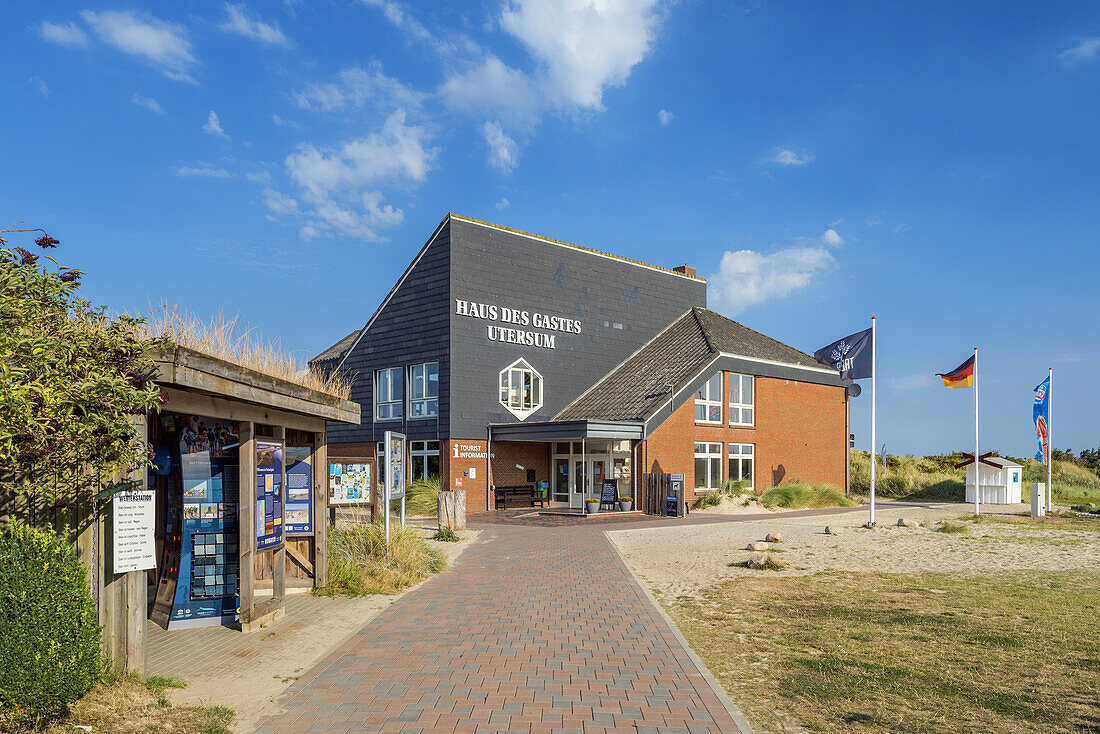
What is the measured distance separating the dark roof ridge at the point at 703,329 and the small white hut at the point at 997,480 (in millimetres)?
12148

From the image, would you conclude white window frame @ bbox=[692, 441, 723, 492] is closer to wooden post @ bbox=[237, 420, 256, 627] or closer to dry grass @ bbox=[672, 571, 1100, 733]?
dry grass @ bbox=[672, 571, 1100, 733]

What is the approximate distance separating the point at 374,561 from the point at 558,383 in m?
19.8

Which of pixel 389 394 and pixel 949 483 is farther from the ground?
pixel 389 394

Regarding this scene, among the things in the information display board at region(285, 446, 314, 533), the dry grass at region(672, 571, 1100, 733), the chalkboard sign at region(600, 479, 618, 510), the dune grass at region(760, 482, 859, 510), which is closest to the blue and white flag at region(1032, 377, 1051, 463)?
the dune grass at region(760, 482, 859, 510)

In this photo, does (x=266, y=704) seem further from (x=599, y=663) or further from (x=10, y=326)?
(x=10, y=326)

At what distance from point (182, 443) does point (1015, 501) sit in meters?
34.4

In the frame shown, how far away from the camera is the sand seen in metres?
13.6

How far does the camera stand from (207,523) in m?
8.86

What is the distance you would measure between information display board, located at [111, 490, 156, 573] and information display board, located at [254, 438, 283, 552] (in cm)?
246

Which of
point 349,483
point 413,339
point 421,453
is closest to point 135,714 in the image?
point 349,483

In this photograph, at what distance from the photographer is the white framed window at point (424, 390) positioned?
1131 inches

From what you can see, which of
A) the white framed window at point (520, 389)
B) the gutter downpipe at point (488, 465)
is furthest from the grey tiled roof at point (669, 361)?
the gutter downpipe at point (488, 465)

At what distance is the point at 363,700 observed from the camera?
19.8ft

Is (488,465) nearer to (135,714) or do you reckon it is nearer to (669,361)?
(669,361)
